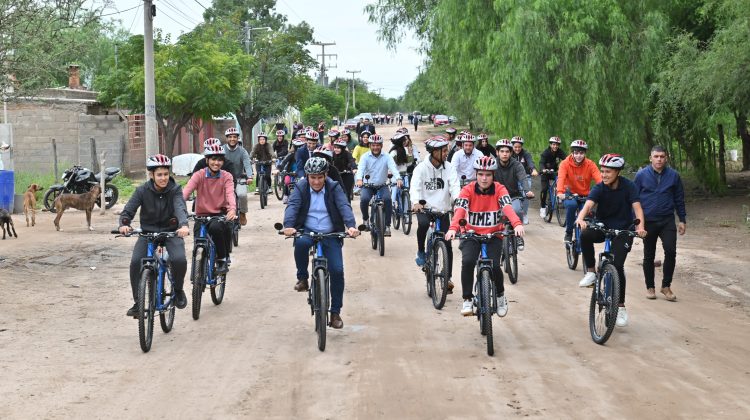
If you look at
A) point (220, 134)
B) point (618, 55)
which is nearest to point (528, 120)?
point (618, 55)

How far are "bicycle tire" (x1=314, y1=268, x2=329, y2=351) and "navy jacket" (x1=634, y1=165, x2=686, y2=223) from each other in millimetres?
4345

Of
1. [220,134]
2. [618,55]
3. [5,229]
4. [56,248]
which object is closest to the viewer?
[56,248]

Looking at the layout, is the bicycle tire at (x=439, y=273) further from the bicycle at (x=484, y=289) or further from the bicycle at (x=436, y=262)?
the bicycle at (x=484, y=289)

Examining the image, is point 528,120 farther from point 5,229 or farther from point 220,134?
point 220,134

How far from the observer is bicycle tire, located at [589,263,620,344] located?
9.04 meters

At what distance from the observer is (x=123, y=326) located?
10445 mm

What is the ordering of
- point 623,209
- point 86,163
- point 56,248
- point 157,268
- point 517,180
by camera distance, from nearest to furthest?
point 157,268 → point 623,209 → point 517,180 → point 56,248 → point 86,163

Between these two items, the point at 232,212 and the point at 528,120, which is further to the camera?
the point at 528,120

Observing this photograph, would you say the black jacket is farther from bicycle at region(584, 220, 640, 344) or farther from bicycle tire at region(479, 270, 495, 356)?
bicycle at region(584, 220, 640, 344)

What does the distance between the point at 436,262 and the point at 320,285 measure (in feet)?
8.57

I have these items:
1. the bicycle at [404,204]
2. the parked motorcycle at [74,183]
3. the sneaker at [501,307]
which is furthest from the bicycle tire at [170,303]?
the parked motorcycle at [74,183]

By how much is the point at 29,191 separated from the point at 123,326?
1081cm

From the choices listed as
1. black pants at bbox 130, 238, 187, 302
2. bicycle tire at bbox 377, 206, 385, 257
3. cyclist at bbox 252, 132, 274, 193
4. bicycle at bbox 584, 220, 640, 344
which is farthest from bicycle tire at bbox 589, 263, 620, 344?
cyclist at bbox 252, 132, 274, 193

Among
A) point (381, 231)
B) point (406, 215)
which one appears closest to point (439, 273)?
point (381, 231)
